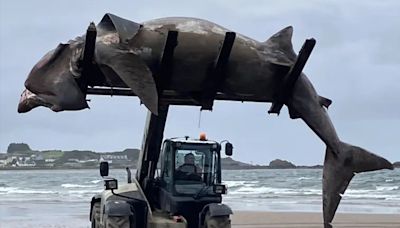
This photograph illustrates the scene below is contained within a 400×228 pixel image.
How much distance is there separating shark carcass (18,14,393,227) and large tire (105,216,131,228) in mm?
2429

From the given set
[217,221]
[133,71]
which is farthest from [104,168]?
[133,71]

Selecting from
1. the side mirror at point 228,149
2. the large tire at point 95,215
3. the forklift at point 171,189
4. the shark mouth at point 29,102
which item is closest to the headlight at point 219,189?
the forklift at point 171,189

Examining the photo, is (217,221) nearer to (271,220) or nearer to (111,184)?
(111,184)

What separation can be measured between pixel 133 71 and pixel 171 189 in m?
3.97

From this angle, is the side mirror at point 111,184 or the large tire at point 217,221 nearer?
the large tire at point 217,221

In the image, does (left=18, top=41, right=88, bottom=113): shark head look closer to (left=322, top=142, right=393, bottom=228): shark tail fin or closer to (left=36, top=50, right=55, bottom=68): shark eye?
(left=36, top=50, right=55, bottom=68): shark eye

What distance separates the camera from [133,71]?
824 centimetres

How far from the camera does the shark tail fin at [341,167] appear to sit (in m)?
9.55

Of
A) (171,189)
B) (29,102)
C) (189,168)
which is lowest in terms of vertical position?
(171,189)

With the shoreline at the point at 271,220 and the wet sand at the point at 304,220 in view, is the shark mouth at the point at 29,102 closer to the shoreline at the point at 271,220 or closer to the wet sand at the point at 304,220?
the shoreline at the point at 271,220

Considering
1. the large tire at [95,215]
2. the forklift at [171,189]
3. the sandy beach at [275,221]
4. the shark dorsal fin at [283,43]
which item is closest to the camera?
the shark dorsal fin at [283,43]

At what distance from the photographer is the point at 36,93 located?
8.51 metres

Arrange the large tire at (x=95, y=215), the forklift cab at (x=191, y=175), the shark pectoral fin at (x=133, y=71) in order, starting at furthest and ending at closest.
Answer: the large tire at (x=95, y=215), the forklift cab at (x=191, y=175), the shark pectoral fin at (x=133, y=71)

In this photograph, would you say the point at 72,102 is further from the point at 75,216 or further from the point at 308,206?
the point at 308,206
